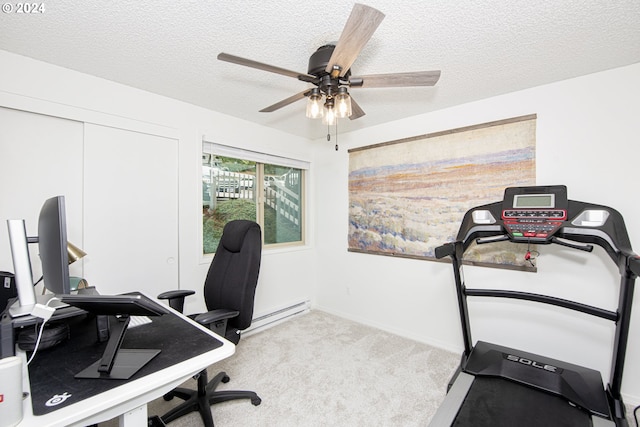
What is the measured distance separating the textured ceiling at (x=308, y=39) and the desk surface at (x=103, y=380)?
5.20 feet

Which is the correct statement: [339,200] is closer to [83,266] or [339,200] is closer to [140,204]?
[140,204]

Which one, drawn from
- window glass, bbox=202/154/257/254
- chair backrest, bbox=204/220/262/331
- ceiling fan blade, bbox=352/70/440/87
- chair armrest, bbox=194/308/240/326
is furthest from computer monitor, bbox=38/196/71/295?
window glass, bbox=202/154/257/254

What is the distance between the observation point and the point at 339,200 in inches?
138

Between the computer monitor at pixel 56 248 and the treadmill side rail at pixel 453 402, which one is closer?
the computer monitor at pixel 56 248

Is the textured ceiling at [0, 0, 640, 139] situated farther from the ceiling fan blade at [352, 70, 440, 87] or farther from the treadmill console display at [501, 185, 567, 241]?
the treadmill console display at [501, 185, 567, 241]

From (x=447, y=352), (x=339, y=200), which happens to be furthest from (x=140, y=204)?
(x=447, y=352)

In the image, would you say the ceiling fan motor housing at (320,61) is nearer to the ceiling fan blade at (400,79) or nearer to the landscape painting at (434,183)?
the ceiling fan blade at (400,79)

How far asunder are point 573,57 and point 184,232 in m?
3.19

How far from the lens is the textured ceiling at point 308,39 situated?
1.36 meters

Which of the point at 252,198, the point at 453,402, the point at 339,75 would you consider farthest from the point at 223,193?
the point at 453,402

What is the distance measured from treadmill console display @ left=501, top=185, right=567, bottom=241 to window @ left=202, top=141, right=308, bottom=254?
2.41 metres

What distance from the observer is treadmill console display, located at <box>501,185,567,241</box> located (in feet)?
5.51

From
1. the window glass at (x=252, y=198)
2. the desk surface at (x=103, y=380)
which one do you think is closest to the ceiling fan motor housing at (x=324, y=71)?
the desk surface at (x=103, y=380)

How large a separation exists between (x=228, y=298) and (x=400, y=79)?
168 centimetres
